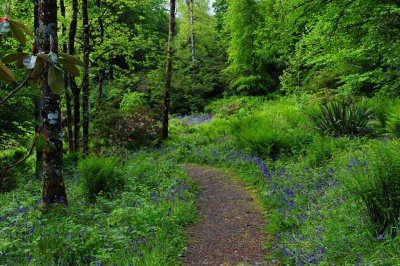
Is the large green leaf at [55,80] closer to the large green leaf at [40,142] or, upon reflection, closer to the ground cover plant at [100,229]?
the large green leaf at [40,142]

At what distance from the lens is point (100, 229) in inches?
179

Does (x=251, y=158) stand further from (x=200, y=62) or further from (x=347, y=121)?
(x=200, y=62)

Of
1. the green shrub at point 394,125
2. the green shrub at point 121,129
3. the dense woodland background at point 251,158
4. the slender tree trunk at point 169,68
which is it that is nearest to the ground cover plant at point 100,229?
the dense woodland background at point 251,158

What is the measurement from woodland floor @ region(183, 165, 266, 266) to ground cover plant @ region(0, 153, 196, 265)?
0.84 ft

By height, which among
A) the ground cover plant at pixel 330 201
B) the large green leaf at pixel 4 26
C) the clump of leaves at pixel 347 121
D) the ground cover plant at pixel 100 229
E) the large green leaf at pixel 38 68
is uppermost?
the large green leaf at pixel 4 26

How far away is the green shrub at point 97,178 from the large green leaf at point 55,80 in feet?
18.8

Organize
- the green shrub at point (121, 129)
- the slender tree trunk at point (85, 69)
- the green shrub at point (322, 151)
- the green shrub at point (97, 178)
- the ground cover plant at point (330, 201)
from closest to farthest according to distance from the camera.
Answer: the ground cover plant at point (330, 201) < the green shrub at point (97, 178) < the green shrub at point (322, 151) < the slender tree trunk at point (85, 69) < the green shrub at point (121, 129)

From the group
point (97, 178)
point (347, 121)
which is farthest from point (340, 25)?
point (97, 178)

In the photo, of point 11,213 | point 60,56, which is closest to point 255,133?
point 11,213

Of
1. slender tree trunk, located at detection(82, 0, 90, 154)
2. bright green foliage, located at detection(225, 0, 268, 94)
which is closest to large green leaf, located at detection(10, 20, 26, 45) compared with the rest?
slender tree trunk, located at detection(82, 0, 90, 154)

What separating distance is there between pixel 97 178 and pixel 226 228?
2876 mm

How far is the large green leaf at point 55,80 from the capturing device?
1002 millimetres

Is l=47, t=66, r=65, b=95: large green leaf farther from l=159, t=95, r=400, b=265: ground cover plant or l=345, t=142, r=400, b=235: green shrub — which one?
l=345, t=142, r=400, b=235: green shrub

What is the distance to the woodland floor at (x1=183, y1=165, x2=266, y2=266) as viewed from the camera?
4328 millimetres
